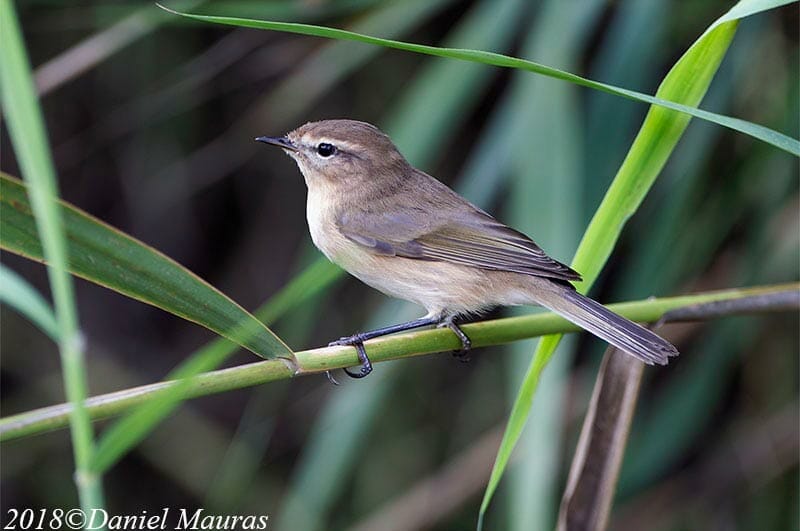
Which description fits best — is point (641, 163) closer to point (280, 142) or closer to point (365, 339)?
point (365, 339)

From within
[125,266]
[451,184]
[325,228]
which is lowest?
[125,266]

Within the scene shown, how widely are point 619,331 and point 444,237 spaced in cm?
84

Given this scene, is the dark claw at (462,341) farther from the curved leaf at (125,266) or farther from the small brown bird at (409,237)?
the curved leaf at (125,266)

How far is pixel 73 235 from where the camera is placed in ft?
4.97

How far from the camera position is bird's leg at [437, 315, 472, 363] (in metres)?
2.20

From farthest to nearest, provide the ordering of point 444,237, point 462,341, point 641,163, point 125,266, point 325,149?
point 325,149
point 444,237
point 462,341
point 641,163
point 125,266

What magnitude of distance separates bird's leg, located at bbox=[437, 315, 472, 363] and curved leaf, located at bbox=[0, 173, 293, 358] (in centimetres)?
73

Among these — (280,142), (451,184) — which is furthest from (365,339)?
(451,184)

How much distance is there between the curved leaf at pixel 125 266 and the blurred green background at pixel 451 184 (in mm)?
1255

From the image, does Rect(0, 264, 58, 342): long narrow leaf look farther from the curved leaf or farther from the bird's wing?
the bird's wing

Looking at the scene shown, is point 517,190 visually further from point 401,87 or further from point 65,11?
point 65,11

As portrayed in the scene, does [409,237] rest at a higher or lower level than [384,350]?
higher

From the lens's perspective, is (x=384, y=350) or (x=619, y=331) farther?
(x=619, y=331)

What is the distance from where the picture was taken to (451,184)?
4.54 m
